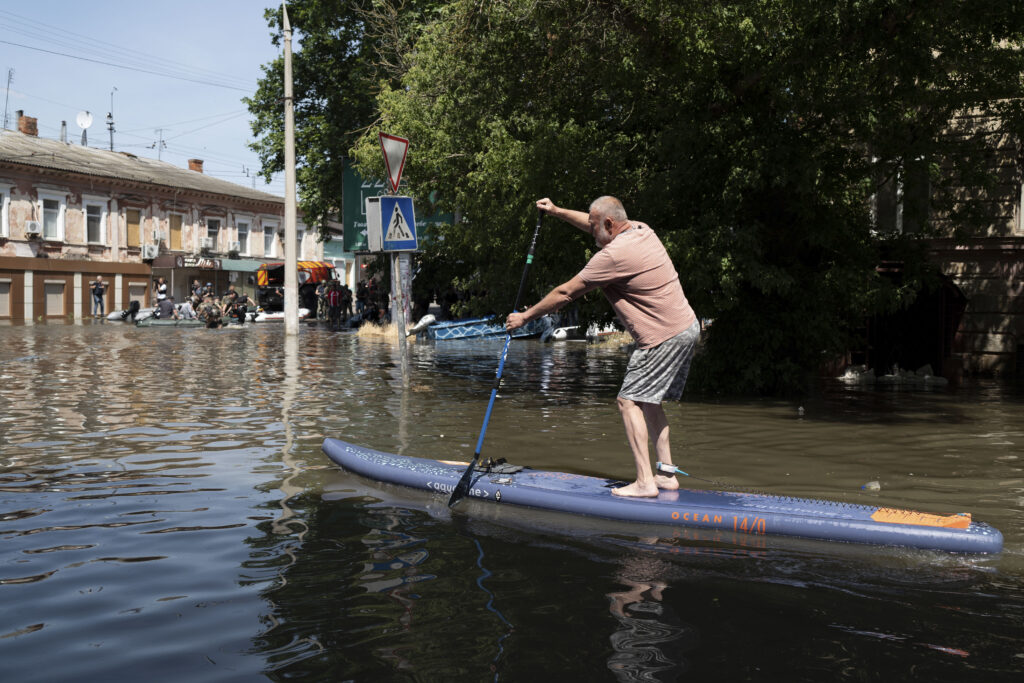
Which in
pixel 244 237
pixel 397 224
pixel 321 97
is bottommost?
pixel 397 224

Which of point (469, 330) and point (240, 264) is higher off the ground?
point (240, 264)

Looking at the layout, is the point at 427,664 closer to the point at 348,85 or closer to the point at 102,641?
the point at 102,641

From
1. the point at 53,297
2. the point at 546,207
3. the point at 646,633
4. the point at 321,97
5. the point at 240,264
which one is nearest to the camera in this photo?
the point at 646,633

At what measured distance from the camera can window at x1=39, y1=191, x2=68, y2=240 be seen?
47.9 meters

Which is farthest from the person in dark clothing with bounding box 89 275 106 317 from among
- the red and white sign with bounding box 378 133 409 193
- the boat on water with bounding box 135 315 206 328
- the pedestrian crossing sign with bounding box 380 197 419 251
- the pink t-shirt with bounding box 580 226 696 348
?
the pink t-shirt with bounding box 580 226 696 348

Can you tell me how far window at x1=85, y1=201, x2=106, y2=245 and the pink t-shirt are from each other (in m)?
48.8

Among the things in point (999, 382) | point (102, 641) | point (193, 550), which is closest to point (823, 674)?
point (102, 641)

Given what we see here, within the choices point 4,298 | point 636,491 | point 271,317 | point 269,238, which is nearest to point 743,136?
point 636,491

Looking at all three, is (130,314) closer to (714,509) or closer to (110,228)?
(110,228)

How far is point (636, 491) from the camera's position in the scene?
6.07 meters

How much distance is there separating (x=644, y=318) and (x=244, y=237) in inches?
2236

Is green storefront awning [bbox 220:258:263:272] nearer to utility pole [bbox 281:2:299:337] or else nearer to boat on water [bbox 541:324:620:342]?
utility pole [bbox 281:2:299:337]

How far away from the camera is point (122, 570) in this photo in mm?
4867

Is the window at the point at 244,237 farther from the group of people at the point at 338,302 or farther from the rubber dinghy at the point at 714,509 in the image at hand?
the rubber dinghy at the point at 714,509
